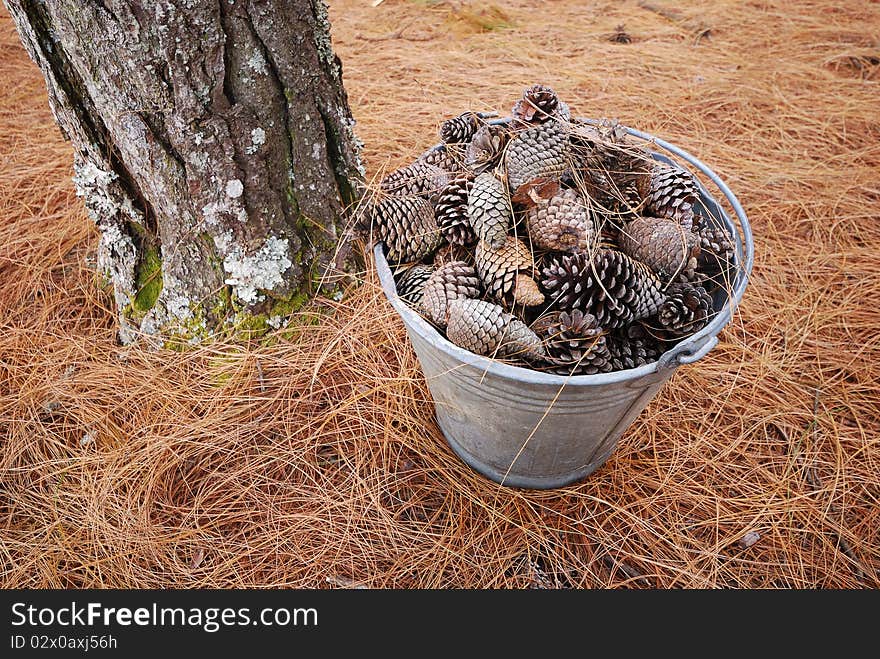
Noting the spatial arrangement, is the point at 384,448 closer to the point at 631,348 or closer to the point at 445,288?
the point at 445,288

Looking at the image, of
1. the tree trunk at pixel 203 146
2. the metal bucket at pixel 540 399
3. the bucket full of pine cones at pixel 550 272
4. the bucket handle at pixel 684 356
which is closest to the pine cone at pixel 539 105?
the bucket full of pine cones at pixel 550 272

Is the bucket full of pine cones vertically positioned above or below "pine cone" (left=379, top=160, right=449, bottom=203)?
below

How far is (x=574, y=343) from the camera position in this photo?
119cm

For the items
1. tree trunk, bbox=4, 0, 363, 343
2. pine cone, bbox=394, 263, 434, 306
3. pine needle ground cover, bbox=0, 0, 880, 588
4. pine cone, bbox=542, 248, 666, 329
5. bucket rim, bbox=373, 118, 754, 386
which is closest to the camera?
bucket rim, bbox=373, 118, 754, 386

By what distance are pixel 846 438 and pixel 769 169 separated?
1.31 meters

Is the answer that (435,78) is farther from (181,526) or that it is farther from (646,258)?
(181,526)

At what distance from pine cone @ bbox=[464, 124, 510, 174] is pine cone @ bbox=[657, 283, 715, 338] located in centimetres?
52

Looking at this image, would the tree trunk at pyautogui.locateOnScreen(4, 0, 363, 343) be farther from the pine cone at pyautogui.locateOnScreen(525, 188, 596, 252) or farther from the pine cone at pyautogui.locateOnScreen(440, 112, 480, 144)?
the pine cone at pyautogui.locateOnScreen(525, 188, 596, 252)

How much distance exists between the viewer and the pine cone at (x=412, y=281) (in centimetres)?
130

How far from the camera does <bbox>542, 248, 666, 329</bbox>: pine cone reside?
1.20 meters

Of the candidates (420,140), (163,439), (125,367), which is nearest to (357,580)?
(163,439)

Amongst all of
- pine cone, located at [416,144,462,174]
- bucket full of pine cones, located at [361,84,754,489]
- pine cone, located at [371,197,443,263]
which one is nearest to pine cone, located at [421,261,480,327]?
bucket full of pine cones, located at [361,84,754,489]

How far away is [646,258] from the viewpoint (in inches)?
51.9

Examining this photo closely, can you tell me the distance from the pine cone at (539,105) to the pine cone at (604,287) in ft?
1.38
